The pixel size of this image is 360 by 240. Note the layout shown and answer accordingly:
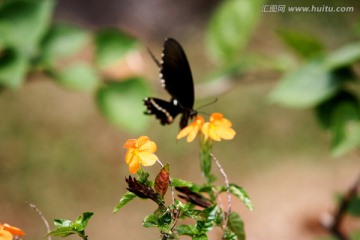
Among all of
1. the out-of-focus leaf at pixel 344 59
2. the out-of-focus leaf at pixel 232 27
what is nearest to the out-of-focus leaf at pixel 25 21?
the out-of-focus leaf at pixel 232 27

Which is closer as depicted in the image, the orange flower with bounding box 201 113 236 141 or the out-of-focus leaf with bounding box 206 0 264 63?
the orange flower with bounding box 201 113 236 141

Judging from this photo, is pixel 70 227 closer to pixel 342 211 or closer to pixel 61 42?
pixel 342 211

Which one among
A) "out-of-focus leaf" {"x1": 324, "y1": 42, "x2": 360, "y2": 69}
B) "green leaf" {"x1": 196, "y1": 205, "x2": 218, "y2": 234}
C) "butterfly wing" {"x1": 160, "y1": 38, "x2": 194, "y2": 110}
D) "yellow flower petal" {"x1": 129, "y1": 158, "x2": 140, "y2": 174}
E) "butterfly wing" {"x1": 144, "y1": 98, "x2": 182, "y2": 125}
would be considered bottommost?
"green leaf" {"x1": 196, "y1": 205, "x2": 218, "y2": 234}

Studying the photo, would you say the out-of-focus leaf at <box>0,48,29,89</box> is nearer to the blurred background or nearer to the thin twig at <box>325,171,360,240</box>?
the blurred background

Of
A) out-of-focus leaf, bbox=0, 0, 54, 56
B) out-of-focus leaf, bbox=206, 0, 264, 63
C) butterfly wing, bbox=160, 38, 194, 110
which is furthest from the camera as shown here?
out-of-focus leaf, bbox=206, 0, 264, 63

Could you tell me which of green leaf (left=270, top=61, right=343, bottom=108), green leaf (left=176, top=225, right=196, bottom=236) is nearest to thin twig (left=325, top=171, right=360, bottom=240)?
green leaf (left=270, top=61, right=343, bottom=108)

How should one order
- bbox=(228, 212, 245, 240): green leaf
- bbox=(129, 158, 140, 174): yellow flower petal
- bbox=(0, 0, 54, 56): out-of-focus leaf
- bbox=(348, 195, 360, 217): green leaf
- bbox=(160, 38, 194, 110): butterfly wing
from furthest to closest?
1. bbox=(0, 0, 54, 56): out-of-focus leaf
2. bbox=(348, 195, 360, 217): green leaf
3. bbox=(160, 38, 194, 110): butterfly wing
4. bbox=(228, 212, 245, 240): green leaf
5. bbox=(129, 158, 140, 174): yellow flower petal
